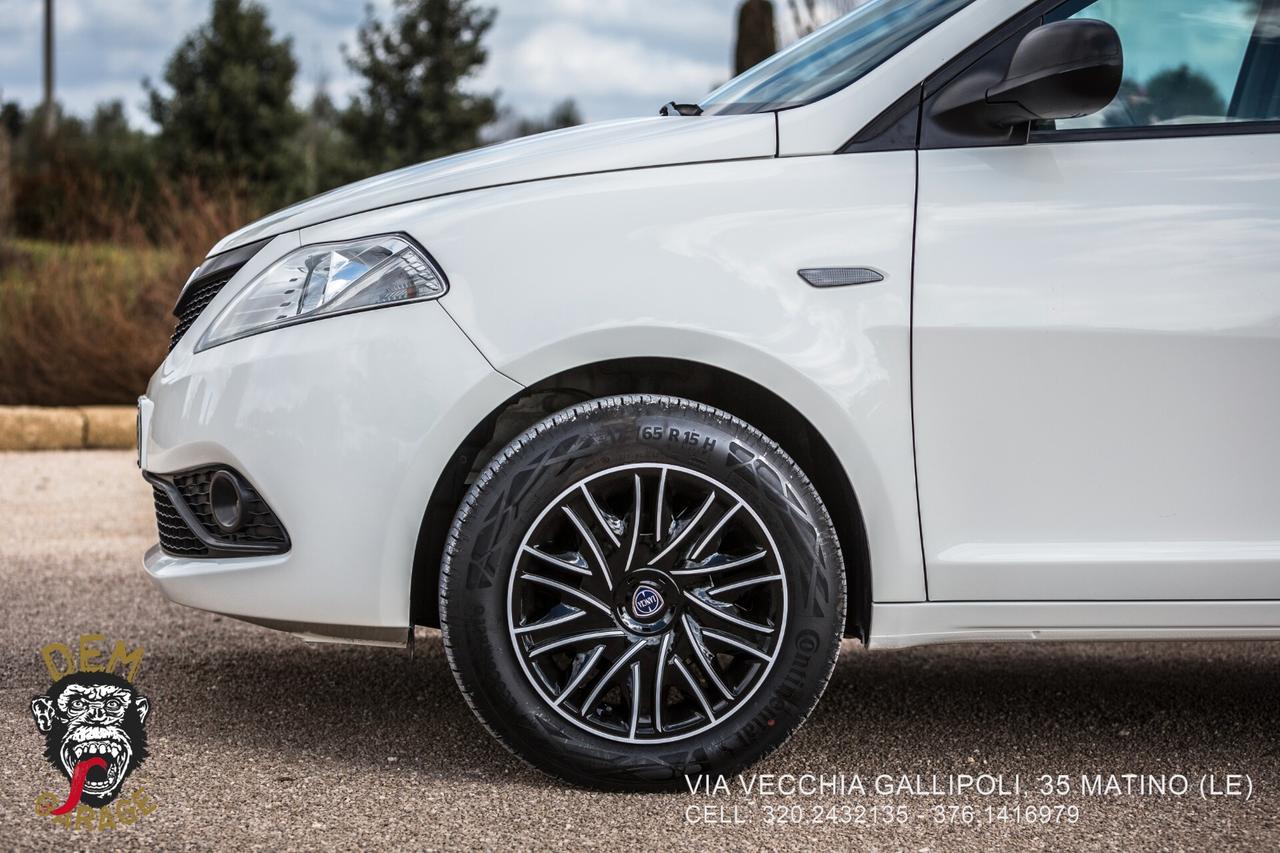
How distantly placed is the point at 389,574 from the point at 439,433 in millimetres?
307

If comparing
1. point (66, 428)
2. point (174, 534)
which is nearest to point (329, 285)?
point (174, 534)

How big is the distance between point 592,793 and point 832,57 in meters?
1.75

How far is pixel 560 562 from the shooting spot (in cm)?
256

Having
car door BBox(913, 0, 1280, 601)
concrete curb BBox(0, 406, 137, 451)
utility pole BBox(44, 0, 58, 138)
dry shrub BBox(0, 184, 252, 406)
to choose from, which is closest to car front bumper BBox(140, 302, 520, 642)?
car door BBox(913, 0, 1280, 601)

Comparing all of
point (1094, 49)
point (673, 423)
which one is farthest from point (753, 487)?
point (1094, 49)

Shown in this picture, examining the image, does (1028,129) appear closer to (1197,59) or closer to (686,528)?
(1197,59)

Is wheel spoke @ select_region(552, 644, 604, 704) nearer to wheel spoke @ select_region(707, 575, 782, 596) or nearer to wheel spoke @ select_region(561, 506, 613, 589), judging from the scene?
wheel spoke @ select_region(561, 506, 613, 589)

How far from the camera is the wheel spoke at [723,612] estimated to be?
Answer: 2.59 meters

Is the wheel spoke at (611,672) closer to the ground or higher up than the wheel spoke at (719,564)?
closer to the ground

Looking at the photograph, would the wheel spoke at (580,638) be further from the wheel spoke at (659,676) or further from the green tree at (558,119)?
the green tree at (558,119)

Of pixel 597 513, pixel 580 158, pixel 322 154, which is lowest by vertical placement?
pixel 597 513

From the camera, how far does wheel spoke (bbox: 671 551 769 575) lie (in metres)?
2.58

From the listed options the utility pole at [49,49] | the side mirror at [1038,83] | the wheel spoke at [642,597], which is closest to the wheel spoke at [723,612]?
the wheel spoke at [642,597]

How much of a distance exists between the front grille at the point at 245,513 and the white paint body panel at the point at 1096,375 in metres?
1.32
